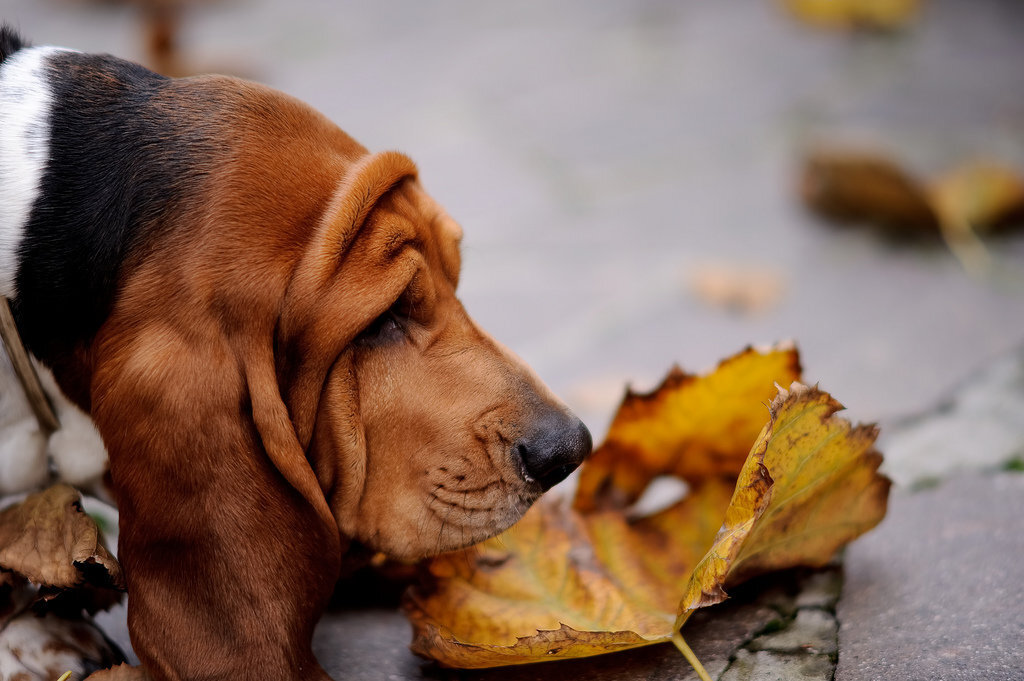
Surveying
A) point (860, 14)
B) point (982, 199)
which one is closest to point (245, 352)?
point (982, 199)

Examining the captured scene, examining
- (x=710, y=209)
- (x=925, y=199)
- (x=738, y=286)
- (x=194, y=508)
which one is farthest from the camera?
(x=710, y=209)

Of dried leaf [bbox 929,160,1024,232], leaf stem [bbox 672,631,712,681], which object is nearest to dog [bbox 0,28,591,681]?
leaf stem [bbox 672,631,712,681]

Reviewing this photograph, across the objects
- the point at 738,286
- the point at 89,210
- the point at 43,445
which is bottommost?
the point at 738,286

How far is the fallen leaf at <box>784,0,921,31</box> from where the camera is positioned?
8.05m

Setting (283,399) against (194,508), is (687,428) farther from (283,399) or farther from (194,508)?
(194,508)

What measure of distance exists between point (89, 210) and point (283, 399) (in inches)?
23.1

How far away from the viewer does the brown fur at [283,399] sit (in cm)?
208

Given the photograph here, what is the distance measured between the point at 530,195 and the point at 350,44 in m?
2.93

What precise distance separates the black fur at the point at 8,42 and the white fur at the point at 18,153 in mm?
103

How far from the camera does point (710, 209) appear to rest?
579 centimetres

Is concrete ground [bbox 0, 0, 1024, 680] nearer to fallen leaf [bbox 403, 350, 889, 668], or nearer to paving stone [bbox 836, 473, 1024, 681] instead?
paving stone [bbox 836, 473, 1024, 681]

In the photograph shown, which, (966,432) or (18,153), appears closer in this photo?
(18,153)

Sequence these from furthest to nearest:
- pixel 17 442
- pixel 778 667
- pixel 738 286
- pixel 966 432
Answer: pixel 738 286, pixel 966 432, pixel 17 442, pixel 778 667

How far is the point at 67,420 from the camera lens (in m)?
2.39
